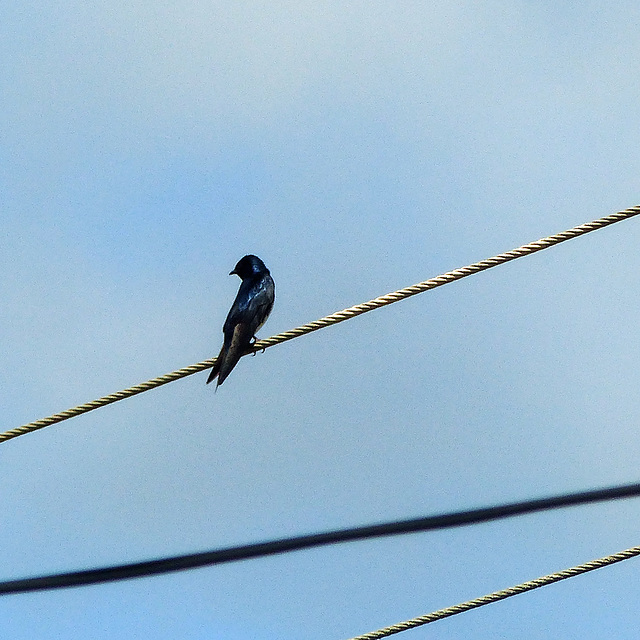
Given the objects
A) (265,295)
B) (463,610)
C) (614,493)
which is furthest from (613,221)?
(265,295)

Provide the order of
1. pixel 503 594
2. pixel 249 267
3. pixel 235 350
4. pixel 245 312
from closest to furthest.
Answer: pixel 503 594
pixel 235 350
pixel 245 312
pixel 249 267

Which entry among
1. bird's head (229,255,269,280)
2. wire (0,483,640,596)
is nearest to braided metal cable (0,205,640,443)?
wire (0,483,640,596)

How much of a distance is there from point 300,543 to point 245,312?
9.73 feet

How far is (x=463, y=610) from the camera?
6.23 meters

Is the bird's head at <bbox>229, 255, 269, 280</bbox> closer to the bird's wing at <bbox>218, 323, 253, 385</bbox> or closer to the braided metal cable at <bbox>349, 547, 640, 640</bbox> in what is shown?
the bird's wing at <bbox>218, 323, 253, 385</bbox>

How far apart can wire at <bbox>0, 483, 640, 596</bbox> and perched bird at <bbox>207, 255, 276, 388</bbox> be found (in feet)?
4.51

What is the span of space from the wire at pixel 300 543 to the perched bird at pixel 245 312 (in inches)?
54.1

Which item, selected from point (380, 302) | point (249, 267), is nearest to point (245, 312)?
point (249, 267)

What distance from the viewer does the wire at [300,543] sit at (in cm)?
661

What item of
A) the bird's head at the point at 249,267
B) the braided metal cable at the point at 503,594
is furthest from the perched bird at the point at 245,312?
the braided metal cable at the point at 503,594

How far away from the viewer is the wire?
661 cm

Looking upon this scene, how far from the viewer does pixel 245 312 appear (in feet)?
31.6

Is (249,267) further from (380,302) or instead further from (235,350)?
(380,302)

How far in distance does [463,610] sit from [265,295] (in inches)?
173
